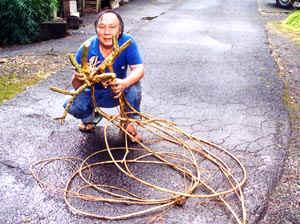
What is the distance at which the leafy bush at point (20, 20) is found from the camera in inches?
301

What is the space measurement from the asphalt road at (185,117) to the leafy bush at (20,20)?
0.41 meters

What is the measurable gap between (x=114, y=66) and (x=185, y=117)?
1.21 metres

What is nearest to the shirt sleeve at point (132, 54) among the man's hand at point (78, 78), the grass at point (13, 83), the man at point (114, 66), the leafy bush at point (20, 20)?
the man at point (114, 66)

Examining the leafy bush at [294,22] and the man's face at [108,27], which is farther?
the leafy bush at [294,22]

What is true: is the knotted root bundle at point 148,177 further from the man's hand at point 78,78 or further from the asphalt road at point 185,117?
the man's hand at point 78,78

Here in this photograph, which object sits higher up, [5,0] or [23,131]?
[5,0]

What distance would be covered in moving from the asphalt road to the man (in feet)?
1.21

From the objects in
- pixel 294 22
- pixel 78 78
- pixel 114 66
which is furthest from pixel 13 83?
pixel 294 22

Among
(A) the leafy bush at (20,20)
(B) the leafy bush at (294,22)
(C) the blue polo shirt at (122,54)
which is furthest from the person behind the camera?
(B) the leafy bush at (294,22)

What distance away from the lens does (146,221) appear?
104 inches

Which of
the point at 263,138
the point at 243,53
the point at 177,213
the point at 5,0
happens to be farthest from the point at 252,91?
the point at 5,0

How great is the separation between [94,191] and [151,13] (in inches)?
425

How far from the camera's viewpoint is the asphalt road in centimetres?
284

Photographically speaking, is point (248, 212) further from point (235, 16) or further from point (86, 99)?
point (235, 16)
